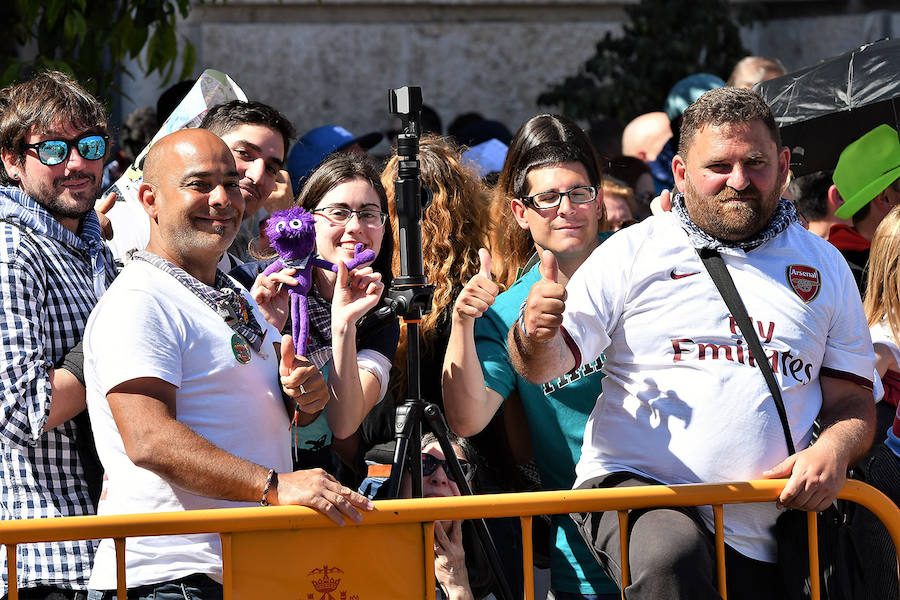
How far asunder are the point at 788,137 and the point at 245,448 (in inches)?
106

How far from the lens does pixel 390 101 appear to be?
335cm

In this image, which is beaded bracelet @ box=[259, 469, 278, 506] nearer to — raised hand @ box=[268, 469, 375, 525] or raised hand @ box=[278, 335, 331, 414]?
raised hand @ box=[268, 469, 375, 525]

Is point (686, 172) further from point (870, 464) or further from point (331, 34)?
point (331, 34)

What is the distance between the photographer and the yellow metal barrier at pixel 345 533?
276 cm

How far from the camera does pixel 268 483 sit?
2814 millimetres

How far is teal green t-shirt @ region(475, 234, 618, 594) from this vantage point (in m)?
3.51

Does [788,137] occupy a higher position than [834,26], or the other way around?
[834,26]

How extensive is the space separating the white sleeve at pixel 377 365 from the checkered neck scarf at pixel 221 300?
18.1 inches

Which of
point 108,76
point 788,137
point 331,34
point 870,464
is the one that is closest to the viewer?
point 870,464

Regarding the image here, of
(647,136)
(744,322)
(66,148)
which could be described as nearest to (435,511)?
(744,322)

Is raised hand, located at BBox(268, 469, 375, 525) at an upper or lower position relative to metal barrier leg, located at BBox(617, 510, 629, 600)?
upper

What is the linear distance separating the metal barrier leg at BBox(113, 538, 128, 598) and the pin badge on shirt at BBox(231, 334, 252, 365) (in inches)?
20.9

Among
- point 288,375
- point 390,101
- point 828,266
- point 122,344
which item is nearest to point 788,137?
point 828,266

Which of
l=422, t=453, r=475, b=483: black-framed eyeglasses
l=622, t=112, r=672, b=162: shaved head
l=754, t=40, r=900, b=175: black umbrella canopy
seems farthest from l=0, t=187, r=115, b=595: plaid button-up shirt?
l=622, t=112, r=672, b=162: shaved head
